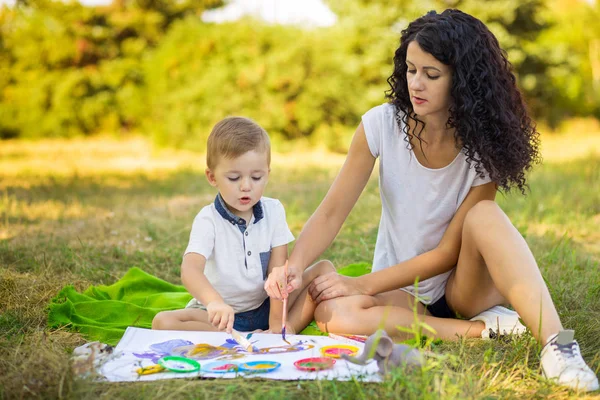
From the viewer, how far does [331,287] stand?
2.62 metres

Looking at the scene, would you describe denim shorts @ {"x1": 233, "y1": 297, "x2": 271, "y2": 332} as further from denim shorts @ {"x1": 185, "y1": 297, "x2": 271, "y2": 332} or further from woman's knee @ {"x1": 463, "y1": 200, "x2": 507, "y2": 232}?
woman's knee @ {"x1": 463, "y1": 200, "x2": 507, "y2": 232}

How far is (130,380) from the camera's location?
202 centimetres

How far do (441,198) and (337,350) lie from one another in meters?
0.75

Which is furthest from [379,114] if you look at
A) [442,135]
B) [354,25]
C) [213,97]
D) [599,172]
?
[354,25]

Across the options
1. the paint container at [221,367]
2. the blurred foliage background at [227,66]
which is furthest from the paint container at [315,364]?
the blurred foliage background at [227,66]

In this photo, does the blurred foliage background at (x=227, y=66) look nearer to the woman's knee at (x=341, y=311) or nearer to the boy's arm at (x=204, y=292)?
the boy's arm at (x=204, y=292)

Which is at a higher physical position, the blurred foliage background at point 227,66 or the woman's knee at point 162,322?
the blurred foliage background at point 227,66

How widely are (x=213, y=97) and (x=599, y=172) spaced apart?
5.91 metres

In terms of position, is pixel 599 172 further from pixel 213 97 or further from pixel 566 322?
pixel 213 97

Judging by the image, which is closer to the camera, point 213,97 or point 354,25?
point 213,97

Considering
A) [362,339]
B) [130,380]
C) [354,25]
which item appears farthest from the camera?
[354,25]

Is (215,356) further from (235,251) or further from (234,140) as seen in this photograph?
(234,140)

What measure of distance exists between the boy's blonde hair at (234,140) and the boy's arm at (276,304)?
0.38m

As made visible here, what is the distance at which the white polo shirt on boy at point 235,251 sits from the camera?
8.38ft
